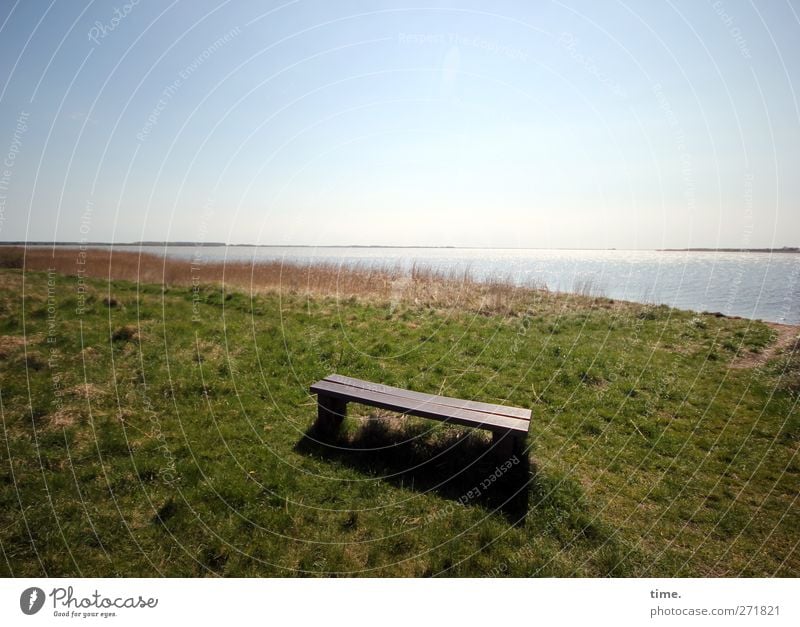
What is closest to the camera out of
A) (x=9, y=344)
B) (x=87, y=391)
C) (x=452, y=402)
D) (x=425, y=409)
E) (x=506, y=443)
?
(x=506, y=443)

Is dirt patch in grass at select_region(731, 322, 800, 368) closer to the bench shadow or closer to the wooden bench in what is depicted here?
the wooden bench

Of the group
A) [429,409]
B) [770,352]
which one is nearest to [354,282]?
[429,409]

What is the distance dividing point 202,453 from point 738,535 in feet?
17.5

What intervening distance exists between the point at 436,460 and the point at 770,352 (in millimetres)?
8582

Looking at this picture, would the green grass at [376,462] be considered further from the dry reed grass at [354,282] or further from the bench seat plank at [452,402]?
the dry reed grass at [354,282]

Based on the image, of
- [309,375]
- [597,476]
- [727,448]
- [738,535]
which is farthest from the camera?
[309,375]

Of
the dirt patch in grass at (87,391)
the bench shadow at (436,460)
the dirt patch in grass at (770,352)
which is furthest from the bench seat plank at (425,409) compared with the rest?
the dirt patch in grass at (770,352)

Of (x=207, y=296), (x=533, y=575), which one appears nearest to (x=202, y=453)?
(x=533, y=575)

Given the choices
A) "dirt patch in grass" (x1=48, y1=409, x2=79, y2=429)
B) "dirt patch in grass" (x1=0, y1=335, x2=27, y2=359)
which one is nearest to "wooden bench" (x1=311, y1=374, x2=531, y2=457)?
"dirt patch in grass" (x1=48, y1=409, x2=79, y2=429)

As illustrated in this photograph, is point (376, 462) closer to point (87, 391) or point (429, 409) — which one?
point (429, 409)

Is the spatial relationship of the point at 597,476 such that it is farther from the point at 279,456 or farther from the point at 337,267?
the point at 337,267

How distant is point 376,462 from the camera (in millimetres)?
4211

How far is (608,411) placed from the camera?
548 cm
